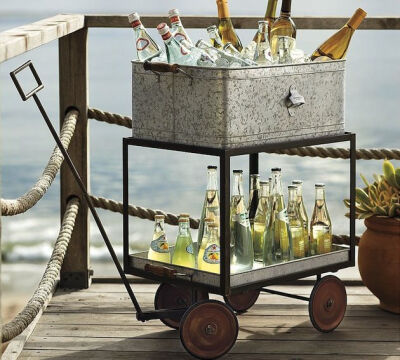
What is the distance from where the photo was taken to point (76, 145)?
3.76 metres

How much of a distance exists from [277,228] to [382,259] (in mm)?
458

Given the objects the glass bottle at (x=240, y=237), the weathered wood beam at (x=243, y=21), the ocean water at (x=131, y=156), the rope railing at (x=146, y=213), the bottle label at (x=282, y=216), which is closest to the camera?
the glass bottle at (x=240, y=237)

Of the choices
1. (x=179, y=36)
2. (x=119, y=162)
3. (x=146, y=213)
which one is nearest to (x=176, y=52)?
(x=179, y=36)

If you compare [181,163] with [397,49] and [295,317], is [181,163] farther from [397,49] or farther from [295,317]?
[295,317]

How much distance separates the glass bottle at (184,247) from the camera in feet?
10.3

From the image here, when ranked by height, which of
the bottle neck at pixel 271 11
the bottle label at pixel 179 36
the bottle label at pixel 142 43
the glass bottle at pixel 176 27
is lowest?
the bottle label at pixel 142 43

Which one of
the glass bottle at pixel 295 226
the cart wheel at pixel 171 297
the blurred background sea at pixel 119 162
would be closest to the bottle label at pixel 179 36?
the glass bottle at pixel 295 226

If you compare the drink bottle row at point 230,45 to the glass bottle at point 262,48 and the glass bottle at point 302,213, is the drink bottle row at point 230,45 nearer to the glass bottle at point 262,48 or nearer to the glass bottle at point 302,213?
the glass bottle at point 262,48

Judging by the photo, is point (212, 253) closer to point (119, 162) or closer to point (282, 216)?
point (282, 216)

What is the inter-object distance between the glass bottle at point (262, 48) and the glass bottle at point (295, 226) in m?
0.43

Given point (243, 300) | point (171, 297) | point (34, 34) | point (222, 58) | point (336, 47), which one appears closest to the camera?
point (34, 34)

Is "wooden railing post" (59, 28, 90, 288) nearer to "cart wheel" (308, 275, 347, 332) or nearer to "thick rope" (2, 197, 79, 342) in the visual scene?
"thick rope" (2, 197, 79, 342)

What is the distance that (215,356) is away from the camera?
9.93ft

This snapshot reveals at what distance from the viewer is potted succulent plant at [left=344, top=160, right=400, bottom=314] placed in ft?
11.2
